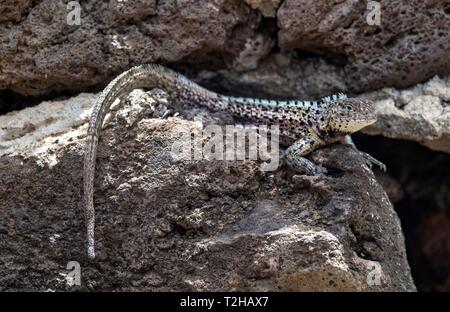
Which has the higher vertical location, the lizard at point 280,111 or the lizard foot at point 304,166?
the lizard at point 280,111

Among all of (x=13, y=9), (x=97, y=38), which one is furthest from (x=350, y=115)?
(x=13, y=9)

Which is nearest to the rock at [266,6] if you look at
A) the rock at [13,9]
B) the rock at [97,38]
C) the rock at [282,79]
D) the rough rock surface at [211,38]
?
the rough rock surface at [211,38]

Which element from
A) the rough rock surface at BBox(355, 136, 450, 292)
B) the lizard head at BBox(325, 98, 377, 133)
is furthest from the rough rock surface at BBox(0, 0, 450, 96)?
the rough rock surface at BBox(355, 136, 450, 292)

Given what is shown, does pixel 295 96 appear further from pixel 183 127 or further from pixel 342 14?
pixel 183 127

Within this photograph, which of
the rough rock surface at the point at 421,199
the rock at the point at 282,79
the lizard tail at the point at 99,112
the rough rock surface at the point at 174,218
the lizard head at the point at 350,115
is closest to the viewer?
the rough rock surface at the point at 174,218

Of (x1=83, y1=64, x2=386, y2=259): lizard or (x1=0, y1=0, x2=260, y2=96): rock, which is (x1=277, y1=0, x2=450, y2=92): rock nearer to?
(x1=83, y1=64, x2=386, y2=259): lizard

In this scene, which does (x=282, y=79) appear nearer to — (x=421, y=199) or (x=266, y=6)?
(x=266, y=6)

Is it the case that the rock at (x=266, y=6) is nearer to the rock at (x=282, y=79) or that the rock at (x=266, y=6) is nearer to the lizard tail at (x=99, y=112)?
the rock at (x=282, y=79)
